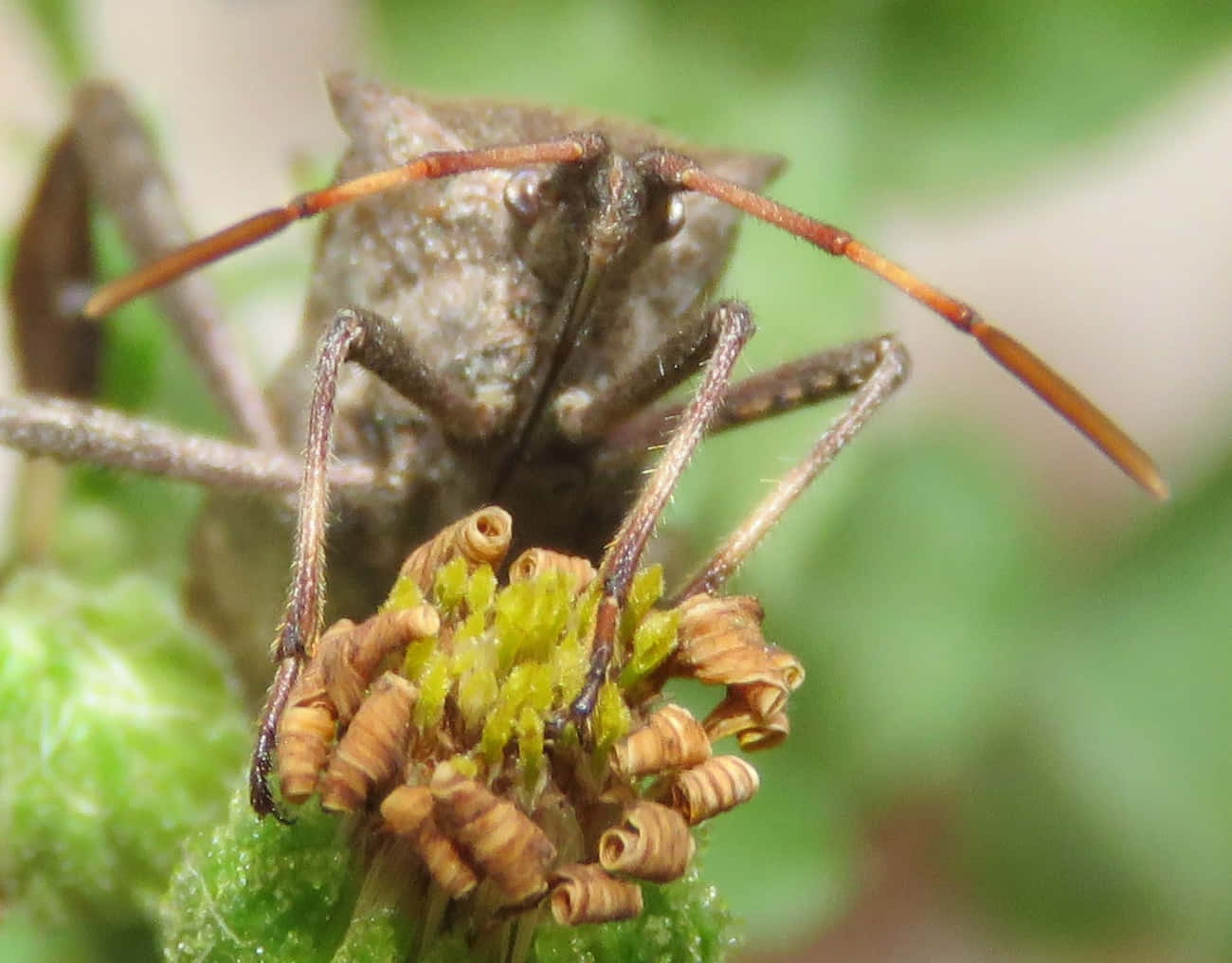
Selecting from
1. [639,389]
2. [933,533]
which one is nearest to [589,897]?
[639,389]

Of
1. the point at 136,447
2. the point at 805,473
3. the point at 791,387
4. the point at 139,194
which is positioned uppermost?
the point at 139,194

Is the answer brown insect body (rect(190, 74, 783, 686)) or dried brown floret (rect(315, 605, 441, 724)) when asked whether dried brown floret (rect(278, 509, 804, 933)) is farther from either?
brown insect body (rect(190, 74, 783, 686))

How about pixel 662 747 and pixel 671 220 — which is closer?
pixel 662 747

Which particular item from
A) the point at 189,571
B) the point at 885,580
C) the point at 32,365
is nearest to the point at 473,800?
the point at 189,571

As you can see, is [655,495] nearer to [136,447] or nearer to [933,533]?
[136,447]

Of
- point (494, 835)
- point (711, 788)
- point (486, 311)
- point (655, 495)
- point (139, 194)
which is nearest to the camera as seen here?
point (494, 835)

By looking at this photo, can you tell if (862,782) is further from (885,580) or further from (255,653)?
(255,653)

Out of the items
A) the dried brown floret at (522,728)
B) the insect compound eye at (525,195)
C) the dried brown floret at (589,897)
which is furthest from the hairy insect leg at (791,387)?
the dried brown floret at (589,897)
